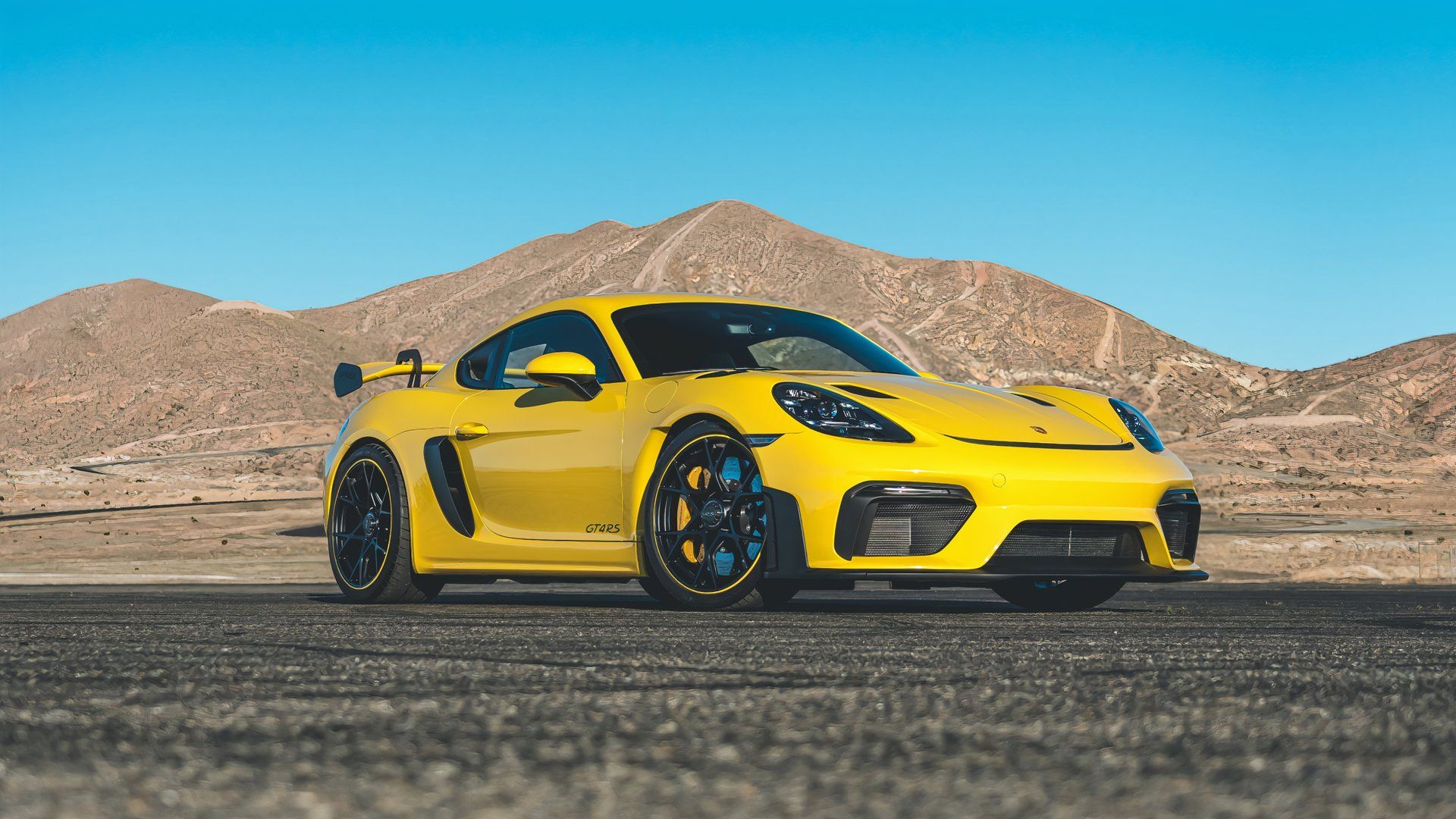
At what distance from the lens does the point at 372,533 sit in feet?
25.0

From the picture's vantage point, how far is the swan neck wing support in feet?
26.6

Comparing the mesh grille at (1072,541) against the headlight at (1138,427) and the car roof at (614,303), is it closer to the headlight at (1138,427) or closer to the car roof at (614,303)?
the headlight at (1138,427)

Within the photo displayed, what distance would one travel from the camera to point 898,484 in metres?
5.68

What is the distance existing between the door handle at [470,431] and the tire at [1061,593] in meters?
2.55

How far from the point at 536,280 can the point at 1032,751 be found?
111 metres

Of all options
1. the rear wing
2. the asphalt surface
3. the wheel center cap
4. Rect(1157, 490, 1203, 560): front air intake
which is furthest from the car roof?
the asphalt surface

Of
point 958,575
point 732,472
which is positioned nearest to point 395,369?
point 732,472

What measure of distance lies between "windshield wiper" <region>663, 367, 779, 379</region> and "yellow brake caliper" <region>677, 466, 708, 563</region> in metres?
0.42

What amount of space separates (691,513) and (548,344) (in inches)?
73.4

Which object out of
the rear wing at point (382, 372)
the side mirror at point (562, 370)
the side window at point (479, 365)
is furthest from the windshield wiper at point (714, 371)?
the rear wing at point (382, 372)

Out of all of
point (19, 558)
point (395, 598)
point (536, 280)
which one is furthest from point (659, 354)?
point (536, 280)

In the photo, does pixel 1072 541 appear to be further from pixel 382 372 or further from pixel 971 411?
pixel 382 372

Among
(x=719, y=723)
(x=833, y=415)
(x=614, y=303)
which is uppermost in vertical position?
(x=614, y=303)

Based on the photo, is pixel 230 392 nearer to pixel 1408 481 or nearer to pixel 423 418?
pixel 1408 481
